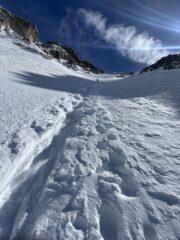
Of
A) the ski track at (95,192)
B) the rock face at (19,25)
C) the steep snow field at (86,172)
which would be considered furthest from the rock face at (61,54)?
the ski track at (95,192)

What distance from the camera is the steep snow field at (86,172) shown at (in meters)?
4.41

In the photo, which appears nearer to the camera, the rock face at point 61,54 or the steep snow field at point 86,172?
the steep snow field at point 86,172

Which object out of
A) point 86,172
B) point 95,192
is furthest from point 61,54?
point 95,192

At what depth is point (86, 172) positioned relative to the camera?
584cm

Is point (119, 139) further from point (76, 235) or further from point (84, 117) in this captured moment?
point (76, 235)

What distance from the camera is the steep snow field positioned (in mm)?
4406

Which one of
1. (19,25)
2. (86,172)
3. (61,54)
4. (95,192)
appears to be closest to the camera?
(95,192)

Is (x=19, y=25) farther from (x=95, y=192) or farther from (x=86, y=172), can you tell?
(x=95, y=192)

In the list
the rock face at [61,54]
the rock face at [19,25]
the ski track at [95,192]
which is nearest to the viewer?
the ski track at [95,192]

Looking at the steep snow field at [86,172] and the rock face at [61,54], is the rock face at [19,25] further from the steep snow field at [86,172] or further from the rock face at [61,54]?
the steep snow field at [86,172]

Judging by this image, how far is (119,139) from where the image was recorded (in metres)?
7.64

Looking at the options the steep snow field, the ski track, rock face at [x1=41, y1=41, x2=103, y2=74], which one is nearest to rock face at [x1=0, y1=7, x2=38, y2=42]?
rock face at [x1=41, y1=41, x2=103, y2=74]

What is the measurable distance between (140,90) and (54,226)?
40.4ft

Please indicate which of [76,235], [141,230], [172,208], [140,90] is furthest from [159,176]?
[140,90]
